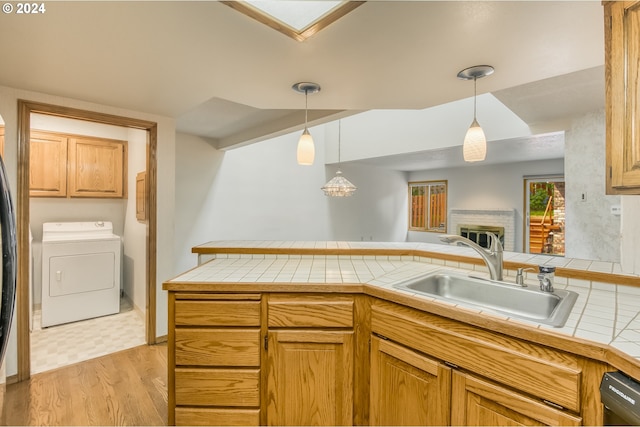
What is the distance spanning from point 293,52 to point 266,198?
12.8ft

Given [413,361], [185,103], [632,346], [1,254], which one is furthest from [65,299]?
[632,346]

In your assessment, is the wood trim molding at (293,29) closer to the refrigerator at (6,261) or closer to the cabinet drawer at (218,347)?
the refrigerator at (6,261)

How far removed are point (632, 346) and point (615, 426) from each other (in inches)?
9.2

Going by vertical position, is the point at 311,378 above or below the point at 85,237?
below

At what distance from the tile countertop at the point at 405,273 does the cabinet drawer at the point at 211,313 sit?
12 centimetres

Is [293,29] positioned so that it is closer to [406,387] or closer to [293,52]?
[293,52]

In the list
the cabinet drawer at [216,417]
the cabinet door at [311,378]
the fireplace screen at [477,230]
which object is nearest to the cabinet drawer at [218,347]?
the cabinet door at [311,378]

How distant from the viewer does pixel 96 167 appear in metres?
3.67

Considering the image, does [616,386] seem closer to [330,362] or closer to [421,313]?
[421,313]

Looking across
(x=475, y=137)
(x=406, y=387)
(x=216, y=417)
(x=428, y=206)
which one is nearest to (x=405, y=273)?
(x=406, y=387)

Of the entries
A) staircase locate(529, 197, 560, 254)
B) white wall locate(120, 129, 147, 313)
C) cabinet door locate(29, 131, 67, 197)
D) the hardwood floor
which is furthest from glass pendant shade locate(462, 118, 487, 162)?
staircase locate(529, 197, 560, 254)

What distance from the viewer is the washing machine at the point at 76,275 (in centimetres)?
305

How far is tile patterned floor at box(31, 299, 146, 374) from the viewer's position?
8.10 ft

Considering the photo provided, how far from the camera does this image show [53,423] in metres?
1.73
